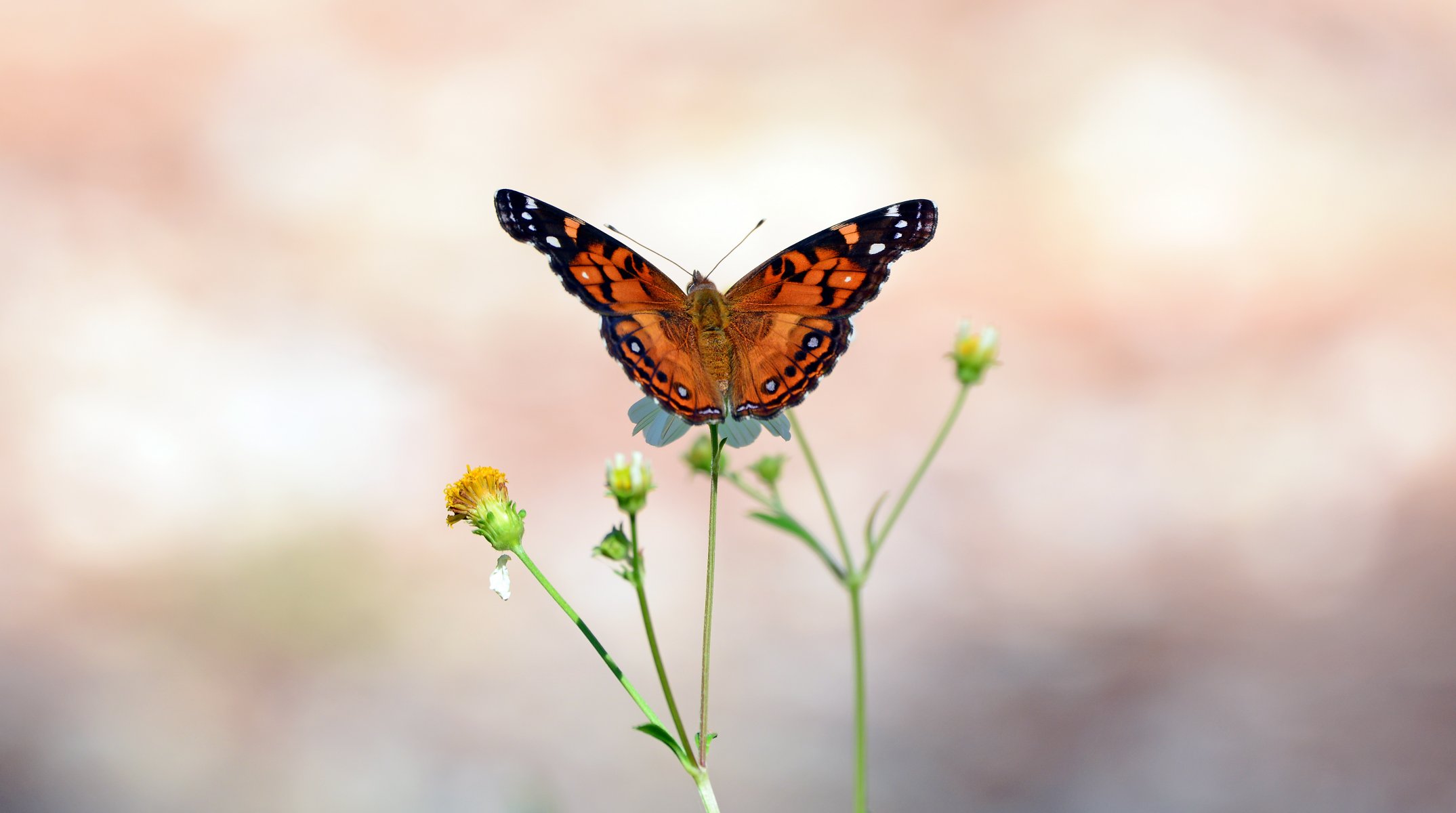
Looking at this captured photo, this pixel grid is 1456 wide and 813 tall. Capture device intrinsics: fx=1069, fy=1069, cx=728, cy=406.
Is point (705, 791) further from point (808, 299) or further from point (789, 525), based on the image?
point (808, 299)

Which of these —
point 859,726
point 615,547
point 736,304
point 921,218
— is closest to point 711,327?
point 736,304

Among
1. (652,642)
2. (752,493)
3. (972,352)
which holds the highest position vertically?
(972,352)

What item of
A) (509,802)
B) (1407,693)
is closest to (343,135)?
(509,802)

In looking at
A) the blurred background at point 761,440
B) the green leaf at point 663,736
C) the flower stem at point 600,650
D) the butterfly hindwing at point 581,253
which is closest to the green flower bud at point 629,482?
the flower stem at point 600,650

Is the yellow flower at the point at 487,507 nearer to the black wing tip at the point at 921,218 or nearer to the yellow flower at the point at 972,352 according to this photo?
the yellow flower at the point at 972,352

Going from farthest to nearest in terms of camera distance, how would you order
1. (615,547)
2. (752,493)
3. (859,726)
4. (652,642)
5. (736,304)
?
(736,304), (752,493), (615,547), (652,642), (859,726)

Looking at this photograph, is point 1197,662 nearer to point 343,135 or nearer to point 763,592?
point 763,592

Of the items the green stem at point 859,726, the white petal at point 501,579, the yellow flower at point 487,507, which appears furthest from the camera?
the yellow flower at point 487,507

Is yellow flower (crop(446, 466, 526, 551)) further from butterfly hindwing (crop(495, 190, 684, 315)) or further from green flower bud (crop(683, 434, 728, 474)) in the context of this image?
green flower bud (crop(683, 434, 728, 474))
